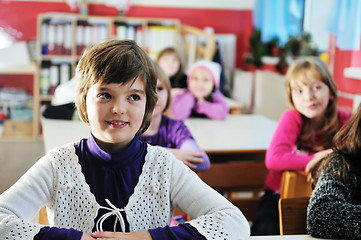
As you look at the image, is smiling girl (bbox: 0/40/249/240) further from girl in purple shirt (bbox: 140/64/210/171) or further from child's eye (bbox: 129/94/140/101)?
girl in purple shirt (bbox: 140/64/210/171)

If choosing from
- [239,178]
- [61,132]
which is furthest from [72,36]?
[239,178]

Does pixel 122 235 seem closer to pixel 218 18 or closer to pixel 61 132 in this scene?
pixel 61 132

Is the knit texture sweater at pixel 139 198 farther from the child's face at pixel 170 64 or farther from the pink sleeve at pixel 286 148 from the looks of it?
the child's face at pixel 170 64

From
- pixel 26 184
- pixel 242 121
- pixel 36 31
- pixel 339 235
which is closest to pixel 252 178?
pixel 242 121

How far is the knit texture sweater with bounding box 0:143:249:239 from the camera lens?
1.07 meters

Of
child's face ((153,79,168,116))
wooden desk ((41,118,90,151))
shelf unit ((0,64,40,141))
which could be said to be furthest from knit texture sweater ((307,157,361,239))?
shelf unit ((0,64,40,141))

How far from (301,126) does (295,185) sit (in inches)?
14.1

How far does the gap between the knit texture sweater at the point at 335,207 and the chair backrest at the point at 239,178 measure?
88 cm

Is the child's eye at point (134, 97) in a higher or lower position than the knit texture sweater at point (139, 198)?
higher

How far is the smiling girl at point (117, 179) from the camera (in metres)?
1.08

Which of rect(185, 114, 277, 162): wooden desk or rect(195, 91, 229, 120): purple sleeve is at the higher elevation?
rect(195, 91, 229, 120): purple sleeve

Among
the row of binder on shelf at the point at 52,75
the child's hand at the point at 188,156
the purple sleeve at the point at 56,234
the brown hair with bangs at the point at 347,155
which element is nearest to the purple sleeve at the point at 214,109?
the child's hand at the point at 188,156

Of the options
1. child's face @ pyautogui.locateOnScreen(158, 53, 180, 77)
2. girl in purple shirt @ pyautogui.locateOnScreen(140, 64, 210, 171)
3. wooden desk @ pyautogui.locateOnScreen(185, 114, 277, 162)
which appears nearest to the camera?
girl in purple shirt @ pyautogui.locateOnScreen(140, 64, 210, 171)

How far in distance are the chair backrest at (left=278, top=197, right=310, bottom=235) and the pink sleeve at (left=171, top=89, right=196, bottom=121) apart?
5.95 feet
